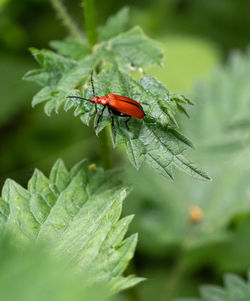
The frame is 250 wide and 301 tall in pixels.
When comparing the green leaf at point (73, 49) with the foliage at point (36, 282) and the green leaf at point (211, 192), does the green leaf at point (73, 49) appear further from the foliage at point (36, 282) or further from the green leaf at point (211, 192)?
the green leaf at point (211, 192)

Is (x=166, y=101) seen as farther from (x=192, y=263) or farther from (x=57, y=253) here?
(x=192, y=263)

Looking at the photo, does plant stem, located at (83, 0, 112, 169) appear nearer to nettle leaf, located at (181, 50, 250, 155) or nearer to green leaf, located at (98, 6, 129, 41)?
green leaf, located at (98, 6, 129, 41)

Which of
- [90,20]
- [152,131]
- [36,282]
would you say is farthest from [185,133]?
[36,282]

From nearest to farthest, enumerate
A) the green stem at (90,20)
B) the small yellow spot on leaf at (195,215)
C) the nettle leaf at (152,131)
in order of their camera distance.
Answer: the nettle leaf at (152,131) → the green stem at (90,20) → the small yellow spot on leaf at (195,215)

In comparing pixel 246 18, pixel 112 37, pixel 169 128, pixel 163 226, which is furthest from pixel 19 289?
pixel 246 18

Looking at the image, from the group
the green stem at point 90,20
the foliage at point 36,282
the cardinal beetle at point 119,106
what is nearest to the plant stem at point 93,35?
the green stem at point 90,20

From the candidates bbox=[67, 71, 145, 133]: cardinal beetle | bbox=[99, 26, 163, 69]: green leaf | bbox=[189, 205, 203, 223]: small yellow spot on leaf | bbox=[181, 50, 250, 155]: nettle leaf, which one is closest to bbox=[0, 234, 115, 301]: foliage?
bbox=[67, 71, 145, 133]: cardinal beetle

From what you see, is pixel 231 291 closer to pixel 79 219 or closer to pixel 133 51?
pixel 79 219
